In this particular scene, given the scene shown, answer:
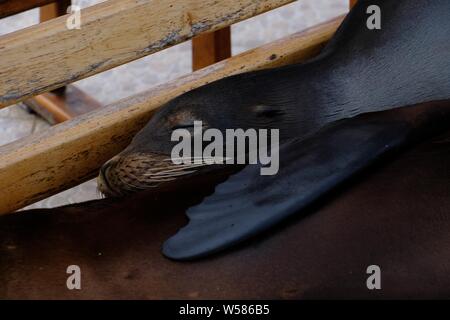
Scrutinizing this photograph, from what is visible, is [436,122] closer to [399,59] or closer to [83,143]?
[399,59]

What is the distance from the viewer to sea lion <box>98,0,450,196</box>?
1688 mm

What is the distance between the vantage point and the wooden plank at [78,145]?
1664mm

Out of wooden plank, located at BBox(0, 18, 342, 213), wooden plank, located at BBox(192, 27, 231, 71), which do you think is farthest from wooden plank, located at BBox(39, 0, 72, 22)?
wooden plank, located at BBox(0, 18, 342, 213)

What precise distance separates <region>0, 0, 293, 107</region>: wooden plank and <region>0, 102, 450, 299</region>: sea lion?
23cm

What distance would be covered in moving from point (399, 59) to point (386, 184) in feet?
1.47

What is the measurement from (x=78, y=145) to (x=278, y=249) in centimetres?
52

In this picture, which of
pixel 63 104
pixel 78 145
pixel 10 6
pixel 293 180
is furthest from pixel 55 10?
pixel 293 180

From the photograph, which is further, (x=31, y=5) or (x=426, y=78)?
(x=31, y=5)

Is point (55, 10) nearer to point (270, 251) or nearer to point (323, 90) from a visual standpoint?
point (323, 90)

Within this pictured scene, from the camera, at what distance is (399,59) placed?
6.06 feet

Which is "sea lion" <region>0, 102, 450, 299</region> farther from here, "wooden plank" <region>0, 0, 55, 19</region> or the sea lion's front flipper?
"wooden plank" <region>0, 0, 55, 19</region>

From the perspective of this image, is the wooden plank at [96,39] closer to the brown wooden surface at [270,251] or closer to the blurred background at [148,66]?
the brown wooden surface at [270,251]

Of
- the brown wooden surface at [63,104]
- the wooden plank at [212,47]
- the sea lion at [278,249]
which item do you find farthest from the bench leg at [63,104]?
the sea lion at [278,249]
